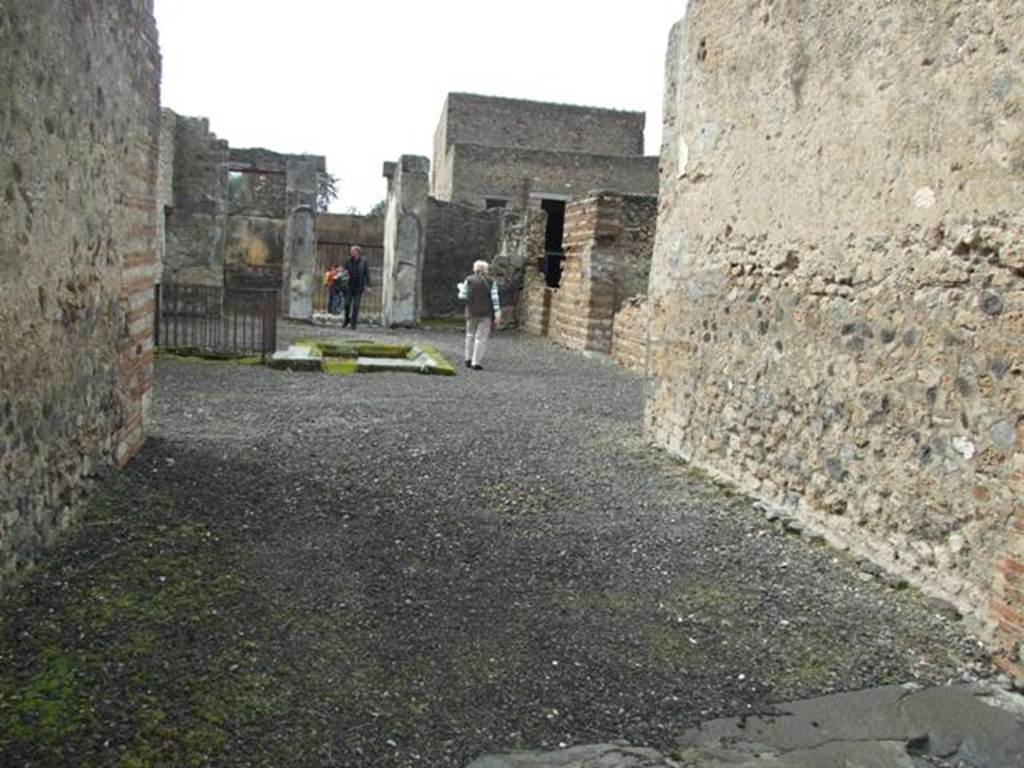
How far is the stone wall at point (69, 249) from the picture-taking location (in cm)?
363

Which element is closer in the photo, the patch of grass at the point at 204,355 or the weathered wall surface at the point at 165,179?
the patch of grass at the point at 204,355

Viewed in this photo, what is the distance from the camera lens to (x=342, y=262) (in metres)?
26.1

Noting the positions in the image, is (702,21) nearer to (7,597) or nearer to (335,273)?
(7,597)

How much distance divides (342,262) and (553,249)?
636cm

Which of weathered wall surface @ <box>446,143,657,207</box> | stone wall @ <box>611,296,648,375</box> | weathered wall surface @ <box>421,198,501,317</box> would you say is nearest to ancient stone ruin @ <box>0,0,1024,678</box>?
stone wall @ <box>611,296,648,375</box>

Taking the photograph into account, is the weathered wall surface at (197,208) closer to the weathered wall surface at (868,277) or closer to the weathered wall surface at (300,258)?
the weathered wall surface at (300,258)

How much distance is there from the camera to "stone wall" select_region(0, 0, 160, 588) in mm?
3631

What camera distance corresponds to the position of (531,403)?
9664mm

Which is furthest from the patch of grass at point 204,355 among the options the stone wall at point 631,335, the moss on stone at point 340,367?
the stone wall at point 631,335

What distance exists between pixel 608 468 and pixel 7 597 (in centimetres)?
407

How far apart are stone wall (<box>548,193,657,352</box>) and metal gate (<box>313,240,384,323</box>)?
9.91 meters

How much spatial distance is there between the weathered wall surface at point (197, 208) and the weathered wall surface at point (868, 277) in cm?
1236

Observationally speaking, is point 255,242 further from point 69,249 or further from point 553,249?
Answer: point 69,249

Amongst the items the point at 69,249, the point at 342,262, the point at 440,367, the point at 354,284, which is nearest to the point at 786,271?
the point at 69,249
